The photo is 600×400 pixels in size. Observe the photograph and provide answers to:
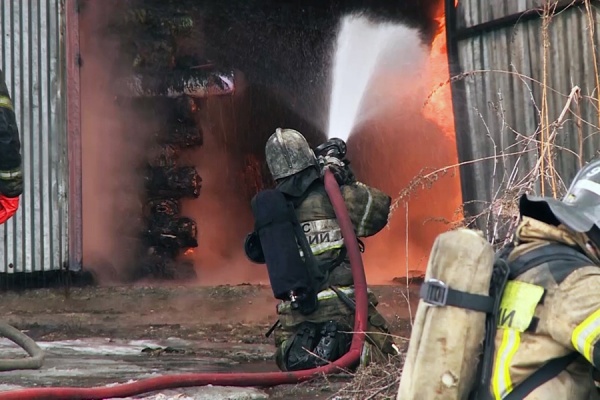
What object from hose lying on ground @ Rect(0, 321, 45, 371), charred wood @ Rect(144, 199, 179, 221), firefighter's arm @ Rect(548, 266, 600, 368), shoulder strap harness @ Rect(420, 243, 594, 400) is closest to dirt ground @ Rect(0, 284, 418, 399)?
charred wood @ Rect(144, 199, 179, 221)

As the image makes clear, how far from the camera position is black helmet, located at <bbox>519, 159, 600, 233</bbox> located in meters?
2.18

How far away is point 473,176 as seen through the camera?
805cm

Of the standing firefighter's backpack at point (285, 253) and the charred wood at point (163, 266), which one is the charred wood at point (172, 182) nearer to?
the charred wood at point (163, 266)

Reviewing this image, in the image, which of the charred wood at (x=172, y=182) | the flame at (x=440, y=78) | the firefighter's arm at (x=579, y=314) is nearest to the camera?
the firefighter's arm at (x=579, y=314)

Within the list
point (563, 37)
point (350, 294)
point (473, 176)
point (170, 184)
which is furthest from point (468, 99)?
point (170, 184)

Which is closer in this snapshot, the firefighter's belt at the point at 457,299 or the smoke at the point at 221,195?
the firefighter's belt at the point at 457,299

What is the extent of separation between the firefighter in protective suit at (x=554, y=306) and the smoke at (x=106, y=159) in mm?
7721

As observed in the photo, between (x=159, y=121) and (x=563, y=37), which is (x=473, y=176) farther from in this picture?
(x=159, y=121)

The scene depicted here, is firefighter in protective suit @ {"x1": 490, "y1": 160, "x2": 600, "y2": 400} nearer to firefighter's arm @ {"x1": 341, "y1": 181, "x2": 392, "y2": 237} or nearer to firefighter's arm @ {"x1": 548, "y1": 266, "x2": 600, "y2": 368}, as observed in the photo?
firefighter's arm @ {"x1": 548, "y1": 266, "x2": 600, "y2": 368}

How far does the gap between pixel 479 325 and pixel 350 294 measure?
3499 millimetres

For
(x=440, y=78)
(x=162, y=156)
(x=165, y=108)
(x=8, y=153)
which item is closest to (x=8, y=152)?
(x=8, y=153)

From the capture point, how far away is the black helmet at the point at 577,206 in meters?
2.18

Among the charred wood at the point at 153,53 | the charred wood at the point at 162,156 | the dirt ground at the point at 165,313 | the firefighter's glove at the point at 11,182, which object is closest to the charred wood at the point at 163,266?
the charred wood at the point at 162,156

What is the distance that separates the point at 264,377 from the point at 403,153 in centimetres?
668
